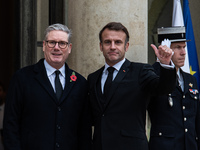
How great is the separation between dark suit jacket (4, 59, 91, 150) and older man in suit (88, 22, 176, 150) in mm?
228

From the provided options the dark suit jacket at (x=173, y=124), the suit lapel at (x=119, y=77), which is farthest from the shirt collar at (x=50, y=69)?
the dark suit jacket at (x=173, y=124)

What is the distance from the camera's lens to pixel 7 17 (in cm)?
1135

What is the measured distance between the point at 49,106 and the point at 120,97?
621 millimetres

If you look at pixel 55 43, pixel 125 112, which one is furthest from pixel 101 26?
pixel 125 112

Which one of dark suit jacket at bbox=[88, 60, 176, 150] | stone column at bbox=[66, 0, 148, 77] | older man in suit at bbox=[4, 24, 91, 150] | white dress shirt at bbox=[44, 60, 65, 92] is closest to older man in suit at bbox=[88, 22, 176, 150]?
dark suit jacket at bbox=[88, 60, 176, 150]

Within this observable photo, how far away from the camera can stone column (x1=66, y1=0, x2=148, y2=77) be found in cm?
479

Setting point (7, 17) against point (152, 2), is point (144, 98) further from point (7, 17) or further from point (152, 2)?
point (7, 17)

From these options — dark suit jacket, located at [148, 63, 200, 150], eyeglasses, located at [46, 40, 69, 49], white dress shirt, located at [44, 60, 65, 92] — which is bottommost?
dark suit jacket, located at [148, 63, 200, 150]

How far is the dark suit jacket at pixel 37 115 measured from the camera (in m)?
3.57

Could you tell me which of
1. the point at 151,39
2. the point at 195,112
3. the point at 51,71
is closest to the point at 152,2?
the point at 151,39

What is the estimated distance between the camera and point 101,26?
481 centimetres

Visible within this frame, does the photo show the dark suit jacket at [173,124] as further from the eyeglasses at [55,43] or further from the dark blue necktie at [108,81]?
the eyeglasses at [55,43]

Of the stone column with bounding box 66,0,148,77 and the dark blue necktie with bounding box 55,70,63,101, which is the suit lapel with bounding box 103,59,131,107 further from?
the stone column with bounding box 66,0,148,77

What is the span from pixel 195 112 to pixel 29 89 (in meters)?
1.69
